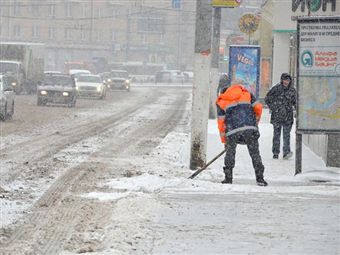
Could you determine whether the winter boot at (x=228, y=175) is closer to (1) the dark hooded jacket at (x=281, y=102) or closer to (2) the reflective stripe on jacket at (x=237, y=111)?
(2) the reflective stripe on jacket at (x=237, y=111)

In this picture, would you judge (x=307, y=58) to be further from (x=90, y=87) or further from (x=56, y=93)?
(x=90, y=87)

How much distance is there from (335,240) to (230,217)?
1603 millimetres

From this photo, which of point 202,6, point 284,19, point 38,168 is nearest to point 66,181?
point 38,168

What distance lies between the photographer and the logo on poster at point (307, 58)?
14.3 m

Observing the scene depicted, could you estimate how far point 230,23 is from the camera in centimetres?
11281

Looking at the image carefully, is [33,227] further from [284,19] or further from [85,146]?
[284,19]

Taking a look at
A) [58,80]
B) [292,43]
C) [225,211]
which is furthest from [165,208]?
[58,80]

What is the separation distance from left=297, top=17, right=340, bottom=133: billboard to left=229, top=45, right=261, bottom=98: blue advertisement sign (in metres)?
11.8

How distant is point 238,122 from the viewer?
13039mm

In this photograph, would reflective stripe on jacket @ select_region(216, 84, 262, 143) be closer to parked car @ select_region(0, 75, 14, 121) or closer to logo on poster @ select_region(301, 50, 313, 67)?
logo on poster @ select_region(301, 50, 313, 67)

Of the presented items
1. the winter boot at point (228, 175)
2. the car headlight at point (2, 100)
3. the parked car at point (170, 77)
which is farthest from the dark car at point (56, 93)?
the parked car at point (170, 77)

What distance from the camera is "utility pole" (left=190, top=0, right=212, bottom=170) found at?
1458cm

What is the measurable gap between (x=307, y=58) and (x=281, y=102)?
3209mm

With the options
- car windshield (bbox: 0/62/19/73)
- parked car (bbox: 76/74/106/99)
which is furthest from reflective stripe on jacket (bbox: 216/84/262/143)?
car windshield (bbox: 0/62/19/73)
